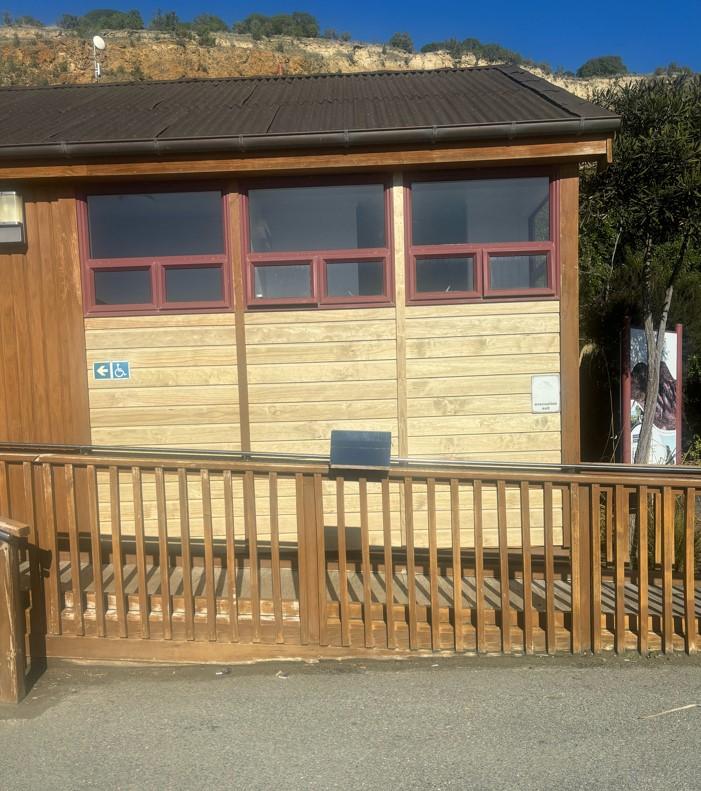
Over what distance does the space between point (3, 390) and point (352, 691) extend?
3.81 metres

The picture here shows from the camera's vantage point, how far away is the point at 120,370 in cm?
574

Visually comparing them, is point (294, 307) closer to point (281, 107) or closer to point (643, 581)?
point (281, 107)

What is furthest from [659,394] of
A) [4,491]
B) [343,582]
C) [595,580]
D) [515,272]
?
[4,491]

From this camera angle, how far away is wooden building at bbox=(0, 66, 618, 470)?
5652mm

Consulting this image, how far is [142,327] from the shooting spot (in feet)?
18.8

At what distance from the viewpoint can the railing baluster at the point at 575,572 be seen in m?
4.14

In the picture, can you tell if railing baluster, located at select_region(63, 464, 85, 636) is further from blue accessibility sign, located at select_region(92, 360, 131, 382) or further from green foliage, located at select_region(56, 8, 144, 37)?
green foliage, located at select_region(56, 8, 144, 37)

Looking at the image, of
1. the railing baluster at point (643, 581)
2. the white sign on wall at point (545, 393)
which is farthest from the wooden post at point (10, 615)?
the white sign on wall at point (545, 393)

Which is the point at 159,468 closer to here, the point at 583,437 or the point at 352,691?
the point at 352,691

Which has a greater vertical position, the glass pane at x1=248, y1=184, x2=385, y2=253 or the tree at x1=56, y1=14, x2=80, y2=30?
the tree at x1=56, y1=14, x2=80, y2=30

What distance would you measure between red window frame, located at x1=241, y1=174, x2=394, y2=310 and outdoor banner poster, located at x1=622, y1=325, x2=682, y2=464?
130 inches

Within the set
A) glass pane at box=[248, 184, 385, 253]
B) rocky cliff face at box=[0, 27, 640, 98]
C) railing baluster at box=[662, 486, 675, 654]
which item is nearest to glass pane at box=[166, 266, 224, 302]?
glass pane at box=[248, 184, 385, 253]

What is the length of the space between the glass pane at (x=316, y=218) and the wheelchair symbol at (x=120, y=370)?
4.61ft

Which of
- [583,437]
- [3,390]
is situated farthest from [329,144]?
[583,437]
